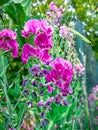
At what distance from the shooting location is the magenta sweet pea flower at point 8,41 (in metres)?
2.01

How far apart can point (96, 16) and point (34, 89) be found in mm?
12131

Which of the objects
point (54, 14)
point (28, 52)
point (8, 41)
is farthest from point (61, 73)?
point (54, 14)

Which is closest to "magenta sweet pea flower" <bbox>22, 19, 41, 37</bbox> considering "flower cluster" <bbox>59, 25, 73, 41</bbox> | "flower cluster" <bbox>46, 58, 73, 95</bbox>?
"flower cluster" <bbox>46, 58, 73, 95</bbox>

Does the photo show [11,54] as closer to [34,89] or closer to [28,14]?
[34,89]

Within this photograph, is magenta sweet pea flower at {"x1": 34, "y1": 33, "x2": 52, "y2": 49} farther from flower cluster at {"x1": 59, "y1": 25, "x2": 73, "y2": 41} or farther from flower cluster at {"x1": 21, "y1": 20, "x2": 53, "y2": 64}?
flower cluster at {"x1": 59, "y1": 25, "x2": 73, "y2": 41}

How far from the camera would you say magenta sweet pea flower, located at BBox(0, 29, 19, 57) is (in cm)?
201

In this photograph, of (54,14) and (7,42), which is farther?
(54,14)

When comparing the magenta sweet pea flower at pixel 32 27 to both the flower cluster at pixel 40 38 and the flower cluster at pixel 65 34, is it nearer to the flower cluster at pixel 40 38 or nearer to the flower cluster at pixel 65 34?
the flower cluster at pixel 40 38

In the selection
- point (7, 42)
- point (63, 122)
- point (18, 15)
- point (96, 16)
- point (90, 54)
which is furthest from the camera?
point (96, 16)

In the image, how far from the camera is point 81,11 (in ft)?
49.3

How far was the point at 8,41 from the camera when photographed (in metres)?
2.03

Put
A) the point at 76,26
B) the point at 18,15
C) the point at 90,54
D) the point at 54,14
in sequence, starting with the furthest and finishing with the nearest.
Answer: the point at 76,26 < the point at 90,54 < the point at 54,14 < the point at 18,15

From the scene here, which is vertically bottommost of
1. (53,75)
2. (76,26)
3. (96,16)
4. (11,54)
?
(96,16)

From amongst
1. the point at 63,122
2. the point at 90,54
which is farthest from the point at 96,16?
the point at 63,122
